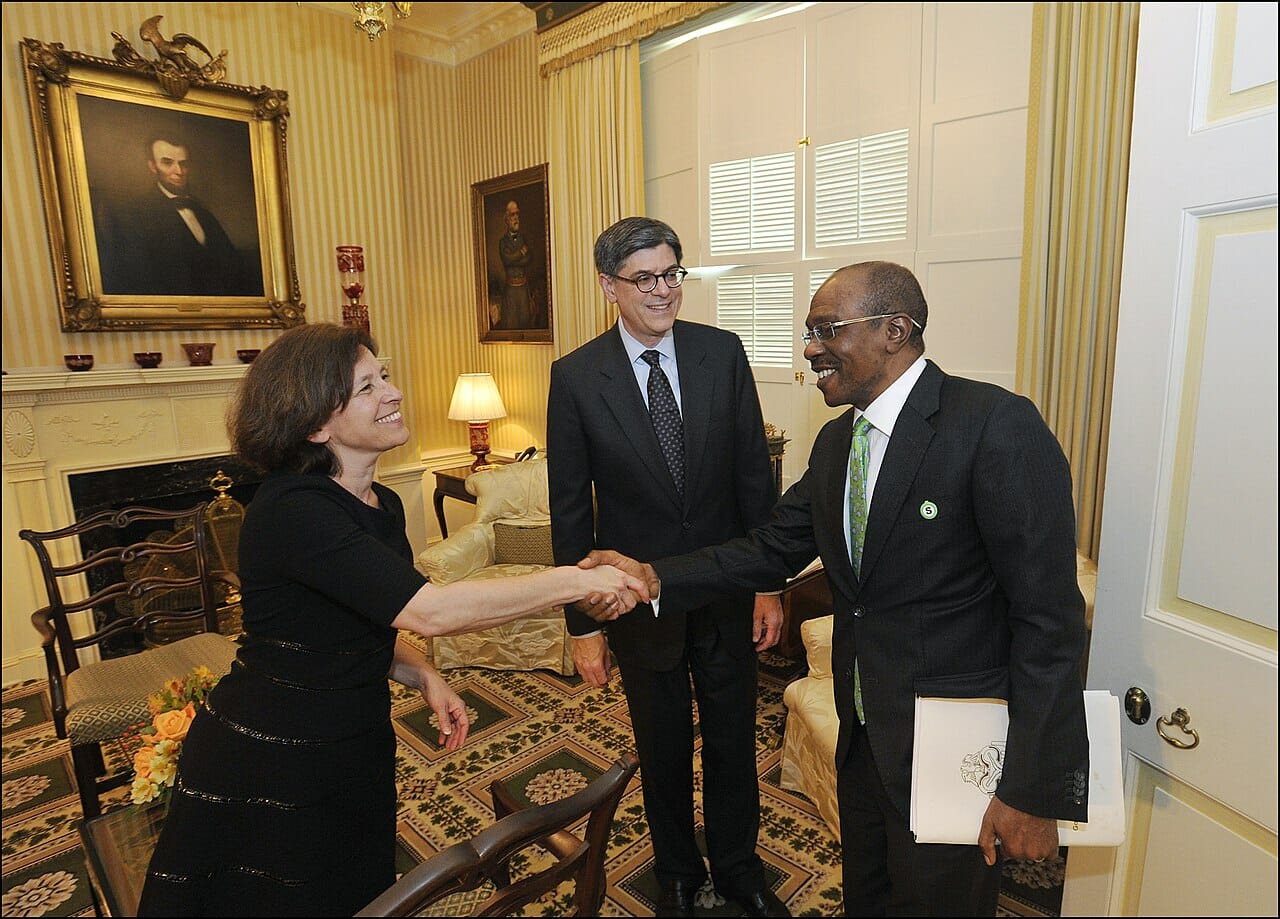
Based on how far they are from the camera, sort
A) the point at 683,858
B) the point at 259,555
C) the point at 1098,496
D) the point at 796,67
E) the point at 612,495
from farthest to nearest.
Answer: the point at 796,67 < the point at 1098,496 < the point at 683,858 < the point at 612,495 < the point at 259,555

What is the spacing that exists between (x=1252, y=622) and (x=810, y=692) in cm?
177

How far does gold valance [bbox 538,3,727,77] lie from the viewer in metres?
3.58

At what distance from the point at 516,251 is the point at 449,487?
60.5 inches

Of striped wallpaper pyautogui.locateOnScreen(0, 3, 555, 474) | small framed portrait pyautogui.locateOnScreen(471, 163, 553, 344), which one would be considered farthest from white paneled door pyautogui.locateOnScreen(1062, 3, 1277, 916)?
small framed portrait pyautogui.locateOnScreen(471, 163, 553, 344)

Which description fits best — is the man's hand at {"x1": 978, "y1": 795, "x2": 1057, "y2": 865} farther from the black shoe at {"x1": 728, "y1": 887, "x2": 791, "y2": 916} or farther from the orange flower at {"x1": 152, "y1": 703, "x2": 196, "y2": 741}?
the orange flower at {"x1": 152, "y1": 703, "x2": 196, "y2": 741}

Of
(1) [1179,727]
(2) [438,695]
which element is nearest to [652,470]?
(2) [438,695]

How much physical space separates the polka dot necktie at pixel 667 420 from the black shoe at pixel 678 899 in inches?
42.8

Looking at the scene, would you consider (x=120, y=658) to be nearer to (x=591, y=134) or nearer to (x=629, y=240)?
(x=629, y=240)

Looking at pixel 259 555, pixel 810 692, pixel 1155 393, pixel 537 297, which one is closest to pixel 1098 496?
pixel 810 692

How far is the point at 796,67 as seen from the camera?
3.29 meters

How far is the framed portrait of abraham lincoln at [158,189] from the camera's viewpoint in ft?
11.4

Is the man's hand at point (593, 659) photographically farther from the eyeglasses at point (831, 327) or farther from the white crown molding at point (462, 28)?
the white crown molding at point (462, 28)

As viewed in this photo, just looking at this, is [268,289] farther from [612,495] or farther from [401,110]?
[612,495]

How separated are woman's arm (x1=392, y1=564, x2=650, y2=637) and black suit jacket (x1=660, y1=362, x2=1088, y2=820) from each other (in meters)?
0.46
